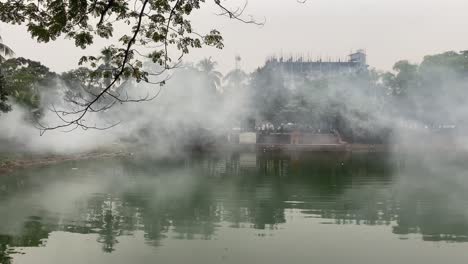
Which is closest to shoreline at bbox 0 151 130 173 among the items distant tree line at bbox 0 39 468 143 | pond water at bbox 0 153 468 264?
pond water at bbox 0 153 468 264

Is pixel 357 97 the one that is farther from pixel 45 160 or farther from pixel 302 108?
pixel 45 160

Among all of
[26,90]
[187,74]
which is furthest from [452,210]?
[187,74]

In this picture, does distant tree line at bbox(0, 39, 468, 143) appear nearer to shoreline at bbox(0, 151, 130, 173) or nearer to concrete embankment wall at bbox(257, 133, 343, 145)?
concrete embankment wall at bbox(257, 133, 343, 145)

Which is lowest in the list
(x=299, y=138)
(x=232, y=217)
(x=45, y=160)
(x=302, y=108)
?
(x=232, y=217)

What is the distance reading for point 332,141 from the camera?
5353cm

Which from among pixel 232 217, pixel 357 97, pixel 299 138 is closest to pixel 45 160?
pixel 232 217

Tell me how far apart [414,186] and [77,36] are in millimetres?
20645

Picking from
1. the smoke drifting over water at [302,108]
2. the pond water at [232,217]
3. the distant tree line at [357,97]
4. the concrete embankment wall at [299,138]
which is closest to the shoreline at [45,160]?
the pond water at [232,217]

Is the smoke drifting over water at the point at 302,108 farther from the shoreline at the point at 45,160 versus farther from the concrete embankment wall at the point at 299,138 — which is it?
the shoreline at the point at 45,160

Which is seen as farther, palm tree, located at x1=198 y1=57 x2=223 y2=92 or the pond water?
palm tree, located at x1=198 y1=57 x2=223 y2=92

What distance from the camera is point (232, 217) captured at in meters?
15.7

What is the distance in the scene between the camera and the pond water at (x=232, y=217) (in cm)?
1150

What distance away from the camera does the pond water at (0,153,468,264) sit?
11.5 meters

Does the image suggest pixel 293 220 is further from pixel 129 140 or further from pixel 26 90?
pixel 129 140
